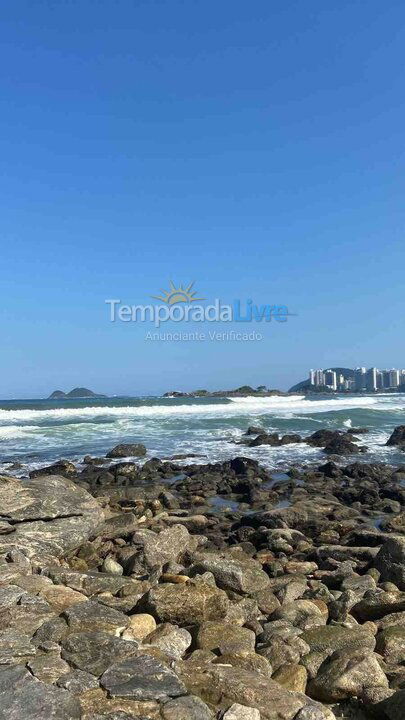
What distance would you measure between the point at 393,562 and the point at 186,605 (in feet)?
11.0

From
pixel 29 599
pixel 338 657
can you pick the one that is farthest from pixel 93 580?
pixel 338 657

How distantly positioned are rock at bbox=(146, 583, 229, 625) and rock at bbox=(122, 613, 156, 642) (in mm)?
139

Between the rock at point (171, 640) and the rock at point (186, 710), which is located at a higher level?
the rock at point (186, 710)

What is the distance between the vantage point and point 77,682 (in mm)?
4027

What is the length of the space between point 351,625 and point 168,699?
2655mm

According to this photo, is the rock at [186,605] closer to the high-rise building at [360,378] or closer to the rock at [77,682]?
the rock at [77,682]

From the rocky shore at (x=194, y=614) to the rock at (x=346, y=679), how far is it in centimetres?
1

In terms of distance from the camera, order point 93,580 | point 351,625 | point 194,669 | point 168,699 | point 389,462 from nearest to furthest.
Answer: point 168,699 → point 194,669 → point 351,625 → point 93,580 → point 389,462

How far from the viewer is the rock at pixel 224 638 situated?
497 cm

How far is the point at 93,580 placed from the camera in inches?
261

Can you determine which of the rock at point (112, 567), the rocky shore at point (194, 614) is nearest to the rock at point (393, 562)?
the rocky shore at point (194, 614)

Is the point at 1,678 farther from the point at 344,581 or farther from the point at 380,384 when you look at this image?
the point at 380,384

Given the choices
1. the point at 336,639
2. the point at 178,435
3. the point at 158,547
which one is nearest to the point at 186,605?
the point at 336,639

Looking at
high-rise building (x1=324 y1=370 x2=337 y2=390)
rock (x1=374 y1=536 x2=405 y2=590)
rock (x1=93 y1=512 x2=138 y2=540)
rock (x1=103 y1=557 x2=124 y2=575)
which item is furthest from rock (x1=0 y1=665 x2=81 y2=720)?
high-rise building (x1=324 y1=370 x2=337 y2=390)
